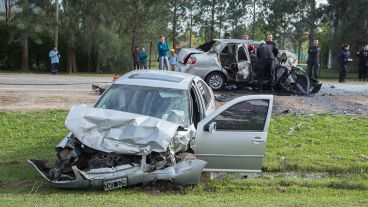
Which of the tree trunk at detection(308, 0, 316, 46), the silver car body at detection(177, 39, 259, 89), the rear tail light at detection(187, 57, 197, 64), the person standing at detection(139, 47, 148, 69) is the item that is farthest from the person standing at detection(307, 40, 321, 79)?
the tree trunk at detection(308, 0, 316, 46)

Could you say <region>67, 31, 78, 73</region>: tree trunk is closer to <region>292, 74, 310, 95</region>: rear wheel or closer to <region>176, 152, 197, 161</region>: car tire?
<region>292, 74, 310, 95</region>: rear wheel

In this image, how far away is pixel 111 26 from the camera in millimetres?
38219

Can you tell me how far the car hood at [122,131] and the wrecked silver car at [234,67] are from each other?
9568 millimetres

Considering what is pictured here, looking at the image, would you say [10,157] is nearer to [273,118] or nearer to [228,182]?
Result: [228,182]

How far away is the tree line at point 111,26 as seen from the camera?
3553 cm

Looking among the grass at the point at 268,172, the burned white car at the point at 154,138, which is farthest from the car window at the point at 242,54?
the burned white car at the point at 154,138

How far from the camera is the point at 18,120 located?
12734 millimetres

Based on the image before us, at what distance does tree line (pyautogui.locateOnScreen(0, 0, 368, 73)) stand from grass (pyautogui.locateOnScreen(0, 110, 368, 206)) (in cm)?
1982

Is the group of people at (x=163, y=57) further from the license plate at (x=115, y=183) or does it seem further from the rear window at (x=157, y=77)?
the license plate at (x=115, y=183)

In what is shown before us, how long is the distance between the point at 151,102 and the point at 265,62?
8.35 meters

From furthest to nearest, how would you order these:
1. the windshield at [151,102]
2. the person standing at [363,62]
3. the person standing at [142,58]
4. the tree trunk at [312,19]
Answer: the tree trunk at [312,19], the person standing at [142,58], the person standing at [363,62], the windshield at [151,102]

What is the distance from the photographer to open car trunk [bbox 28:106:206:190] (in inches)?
280

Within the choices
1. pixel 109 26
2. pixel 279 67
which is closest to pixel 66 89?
pixel 279 67

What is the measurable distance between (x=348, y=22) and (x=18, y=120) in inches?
1224
